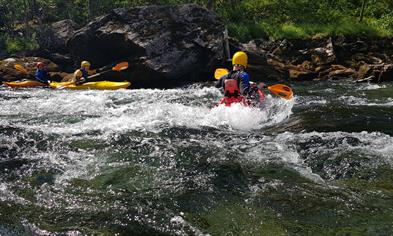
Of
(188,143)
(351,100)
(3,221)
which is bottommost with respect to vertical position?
(351,100)

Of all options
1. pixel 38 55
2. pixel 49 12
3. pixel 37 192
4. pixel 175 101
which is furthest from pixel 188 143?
pixel 49 12

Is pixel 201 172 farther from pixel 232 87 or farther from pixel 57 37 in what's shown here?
pixel 57 37

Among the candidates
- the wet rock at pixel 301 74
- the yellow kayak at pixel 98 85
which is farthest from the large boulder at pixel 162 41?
the wet rock at pixel 301 74

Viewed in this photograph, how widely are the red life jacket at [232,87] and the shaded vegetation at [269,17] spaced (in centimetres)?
1488

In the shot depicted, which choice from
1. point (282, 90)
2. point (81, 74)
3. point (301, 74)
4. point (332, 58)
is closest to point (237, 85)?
point (282, 90)

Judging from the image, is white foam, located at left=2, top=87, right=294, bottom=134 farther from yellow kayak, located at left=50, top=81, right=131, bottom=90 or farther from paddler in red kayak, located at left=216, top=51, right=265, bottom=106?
yellow kayak, located at left=50, top=81, right=131, bottom=90

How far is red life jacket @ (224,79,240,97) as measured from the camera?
31.9 feet

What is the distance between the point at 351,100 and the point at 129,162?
7.62 m

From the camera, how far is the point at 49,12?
33.9 meters

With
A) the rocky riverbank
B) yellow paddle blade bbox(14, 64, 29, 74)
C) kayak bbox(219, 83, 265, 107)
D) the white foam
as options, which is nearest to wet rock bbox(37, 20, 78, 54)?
the rocky riverbank

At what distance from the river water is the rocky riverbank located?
695 cm

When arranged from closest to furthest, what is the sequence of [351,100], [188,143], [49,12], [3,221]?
[3,221] < [188,143] < [351,100] < [49,12]

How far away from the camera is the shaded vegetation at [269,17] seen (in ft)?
80.8

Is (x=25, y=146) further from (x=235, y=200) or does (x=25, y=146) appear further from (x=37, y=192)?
(x=235, y=200)
